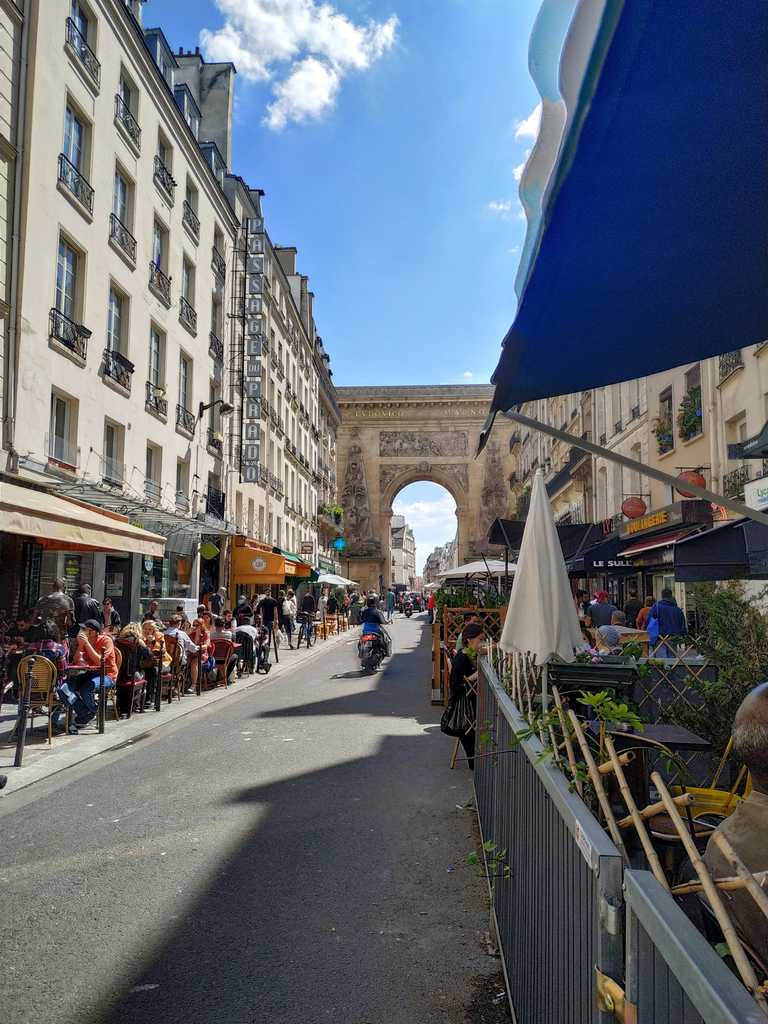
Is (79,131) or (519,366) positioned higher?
(79,131)

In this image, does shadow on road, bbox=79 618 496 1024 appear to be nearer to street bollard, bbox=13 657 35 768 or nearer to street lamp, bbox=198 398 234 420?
street bollard, bbox=13 657 35 768

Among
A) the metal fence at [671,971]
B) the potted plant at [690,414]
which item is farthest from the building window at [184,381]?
the metal fence at [671,971]

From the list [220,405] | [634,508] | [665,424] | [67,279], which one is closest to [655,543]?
[634,508]

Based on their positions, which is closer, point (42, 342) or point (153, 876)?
point (153, 876)

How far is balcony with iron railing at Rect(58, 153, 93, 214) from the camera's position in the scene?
1352 centimetres

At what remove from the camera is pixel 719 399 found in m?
15.2

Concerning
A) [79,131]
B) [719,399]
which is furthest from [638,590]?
[79,131]

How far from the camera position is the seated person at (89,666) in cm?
857

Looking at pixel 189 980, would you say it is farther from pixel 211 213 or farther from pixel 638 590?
pixel 211 213

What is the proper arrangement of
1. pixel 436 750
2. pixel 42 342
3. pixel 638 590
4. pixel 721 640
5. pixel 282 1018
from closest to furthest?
pixel 282 1018 → pixel 721 640 → pixel 436 750 → pixel 42 342 → pixel 638 590

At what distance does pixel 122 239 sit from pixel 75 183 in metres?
2.11

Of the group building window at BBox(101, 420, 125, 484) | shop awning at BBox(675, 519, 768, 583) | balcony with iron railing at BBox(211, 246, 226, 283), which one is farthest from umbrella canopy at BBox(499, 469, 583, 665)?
balcony with iron railing at BBox(211, 246, 226, 283)

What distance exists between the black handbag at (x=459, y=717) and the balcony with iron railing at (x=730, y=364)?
34.4ft

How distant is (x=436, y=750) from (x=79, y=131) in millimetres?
14108
